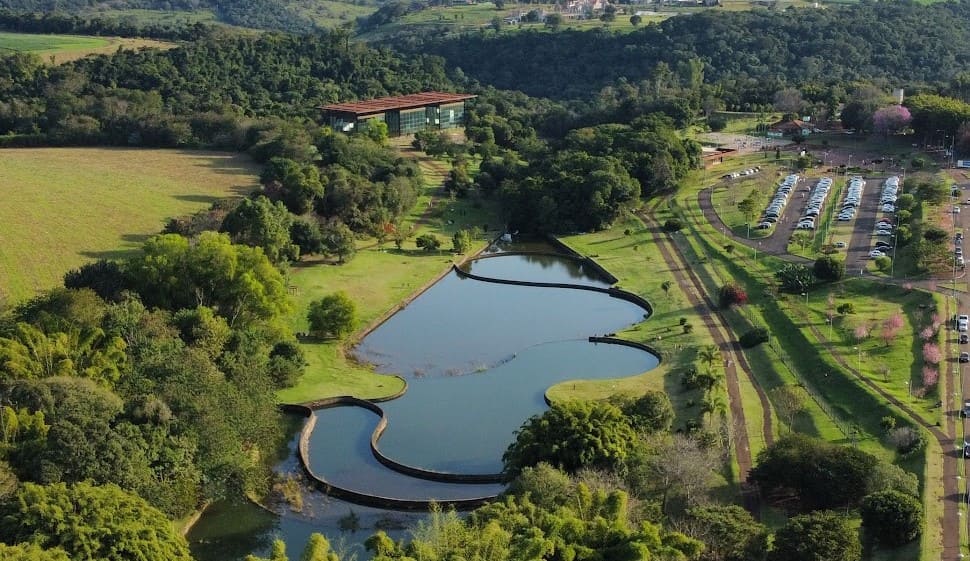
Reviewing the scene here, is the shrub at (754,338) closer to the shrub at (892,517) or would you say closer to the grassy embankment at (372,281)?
the grassy embankment at (372,281)

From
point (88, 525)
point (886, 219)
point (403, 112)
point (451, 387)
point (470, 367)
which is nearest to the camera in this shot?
point (88, 525)

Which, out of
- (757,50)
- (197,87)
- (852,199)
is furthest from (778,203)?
(757,50)

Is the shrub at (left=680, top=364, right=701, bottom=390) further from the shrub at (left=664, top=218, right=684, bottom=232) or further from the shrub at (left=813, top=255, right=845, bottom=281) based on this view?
the shrub at (left=664, top=218, right=684, bottom=232)

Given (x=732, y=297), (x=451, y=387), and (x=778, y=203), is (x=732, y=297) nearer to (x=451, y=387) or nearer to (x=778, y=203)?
(x=451, y=387)

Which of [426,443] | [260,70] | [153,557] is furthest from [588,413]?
[260,70]

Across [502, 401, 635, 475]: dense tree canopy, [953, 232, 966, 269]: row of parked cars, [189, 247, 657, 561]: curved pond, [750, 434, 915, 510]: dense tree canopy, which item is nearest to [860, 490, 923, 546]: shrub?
[750, 434, 915, 510]: dense tree canopy
